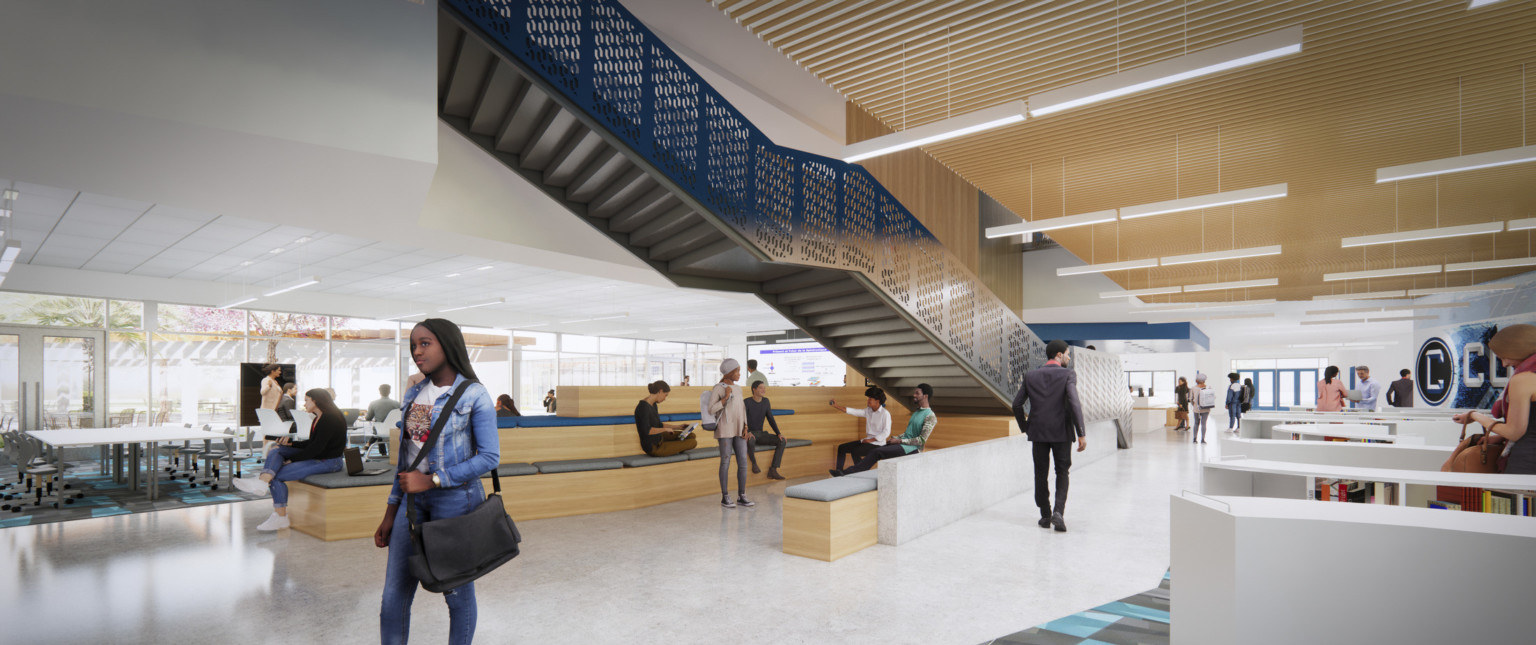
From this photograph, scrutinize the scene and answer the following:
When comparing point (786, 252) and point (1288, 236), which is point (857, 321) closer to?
point (786, 252)

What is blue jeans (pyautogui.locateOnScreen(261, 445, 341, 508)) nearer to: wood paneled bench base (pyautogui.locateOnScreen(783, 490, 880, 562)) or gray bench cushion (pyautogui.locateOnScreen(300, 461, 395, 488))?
gray bench cushion (pyautogui.locateOnScreen(300, 461, 395, 488))

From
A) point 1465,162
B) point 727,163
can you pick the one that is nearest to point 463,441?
point 727,163

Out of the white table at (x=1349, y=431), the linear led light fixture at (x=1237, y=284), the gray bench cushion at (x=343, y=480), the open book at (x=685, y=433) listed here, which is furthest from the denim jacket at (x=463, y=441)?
the linear led light fixture at (x=1237, y=284)

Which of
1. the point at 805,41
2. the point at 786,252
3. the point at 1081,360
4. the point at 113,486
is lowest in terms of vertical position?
the point at 113,486

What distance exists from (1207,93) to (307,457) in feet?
28.5

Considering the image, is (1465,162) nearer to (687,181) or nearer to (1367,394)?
(687,181)

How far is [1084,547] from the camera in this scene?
5258 mm

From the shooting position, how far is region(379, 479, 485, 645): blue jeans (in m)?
2.63

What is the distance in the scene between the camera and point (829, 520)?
4879mm

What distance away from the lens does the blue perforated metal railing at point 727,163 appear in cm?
462

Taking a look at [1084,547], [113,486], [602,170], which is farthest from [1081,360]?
[113,486]

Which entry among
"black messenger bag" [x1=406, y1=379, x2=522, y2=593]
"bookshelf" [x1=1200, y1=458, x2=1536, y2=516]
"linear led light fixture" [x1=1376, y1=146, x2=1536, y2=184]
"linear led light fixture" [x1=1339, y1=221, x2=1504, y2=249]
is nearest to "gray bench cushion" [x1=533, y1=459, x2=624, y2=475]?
"black messenger bag" [x1=406, y1=379, x2=522, y2=593]

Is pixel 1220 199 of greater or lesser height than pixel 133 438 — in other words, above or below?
above

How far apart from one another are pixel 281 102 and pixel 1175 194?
1000 centimetres
